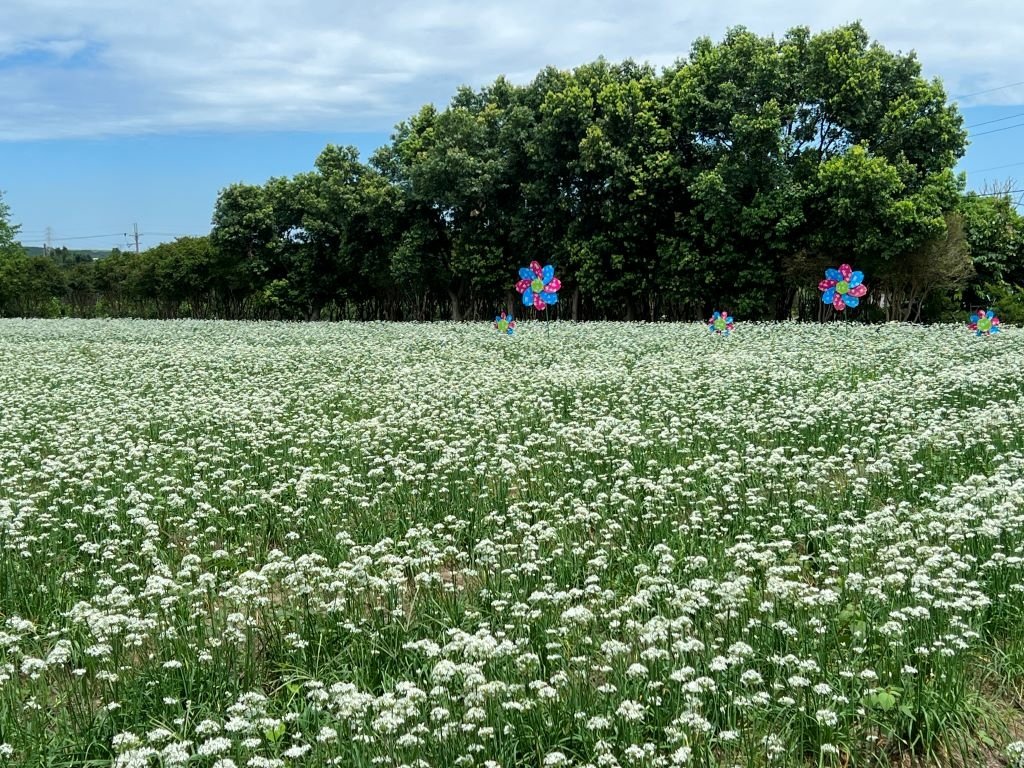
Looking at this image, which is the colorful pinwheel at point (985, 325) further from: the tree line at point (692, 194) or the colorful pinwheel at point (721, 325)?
the tree line at point (692, 194)

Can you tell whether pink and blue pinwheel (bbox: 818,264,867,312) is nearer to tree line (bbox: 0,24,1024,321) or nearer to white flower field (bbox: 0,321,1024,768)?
tree line (bbox: 0,24,1024,321)

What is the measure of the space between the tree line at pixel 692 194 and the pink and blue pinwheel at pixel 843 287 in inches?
109

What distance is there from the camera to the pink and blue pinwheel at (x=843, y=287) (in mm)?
34344

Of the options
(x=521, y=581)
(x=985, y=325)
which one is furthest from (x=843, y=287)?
(x=521, y=581)

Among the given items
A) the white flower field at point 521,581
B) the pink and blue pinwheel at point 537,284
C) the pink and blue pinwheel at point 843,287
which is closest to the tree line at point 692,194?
the pink and blue pinwheel at point 843,287

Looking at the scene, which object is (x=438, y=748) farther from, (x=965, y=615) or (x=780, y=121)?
(x=780, y=121)

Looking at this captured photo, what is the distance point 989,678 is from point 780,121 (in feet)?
122

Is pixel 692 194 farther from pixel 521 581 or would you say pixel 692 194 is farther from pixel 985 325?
pixel 521 581

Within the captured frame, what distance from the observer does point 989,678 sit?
17.0 feet

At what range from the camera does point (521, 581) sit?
6363mm

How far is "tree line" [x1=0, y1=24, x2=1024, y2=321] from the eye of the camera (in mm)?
38469

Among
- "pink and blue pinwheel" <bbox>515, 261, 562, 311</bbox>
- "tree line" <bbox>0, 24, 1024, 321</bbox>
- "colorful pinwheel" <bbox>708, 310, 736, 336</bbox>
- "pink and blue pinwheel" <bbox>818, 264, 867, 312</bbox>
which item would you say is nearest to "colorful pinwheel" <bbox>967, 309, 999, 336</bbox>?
"colorful pinwheel" <bbox>708, 310, 736, 336</bbox>

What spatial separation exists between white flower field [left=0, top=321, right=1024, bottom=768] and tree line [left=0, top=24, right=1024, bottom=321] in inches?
1010

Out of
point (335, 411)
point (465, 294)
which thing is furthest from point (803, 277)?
point (335, 411)
